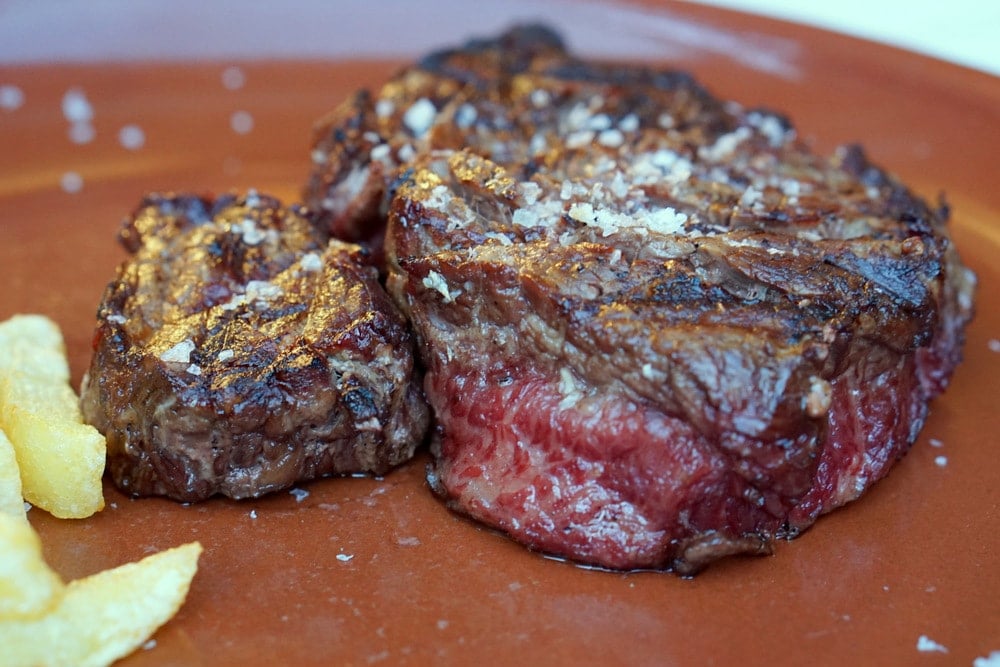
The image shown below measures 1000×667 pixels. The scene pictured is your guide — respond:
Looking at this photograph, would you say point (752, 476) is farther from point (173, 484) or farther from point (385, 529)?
point (173, 484)

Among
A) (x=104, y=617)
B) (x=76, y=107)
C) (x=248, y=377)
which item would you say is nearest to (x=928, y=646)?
(x=248, y=377)

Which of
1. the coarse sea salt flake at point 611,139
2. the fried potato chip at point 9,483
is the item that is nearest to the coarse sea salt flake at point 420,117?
the coarse sea salt flake at point 611,139

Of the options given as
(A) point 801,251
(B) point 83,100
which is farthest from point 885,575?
(B) point 83,100

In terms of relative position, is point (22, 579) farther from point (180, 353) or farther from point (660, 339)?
point (660, 339)

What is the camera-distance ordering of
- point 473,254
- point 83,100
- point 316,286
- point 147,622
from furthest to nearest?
point 83,100, point 316,286, point 473,254, point 147,622

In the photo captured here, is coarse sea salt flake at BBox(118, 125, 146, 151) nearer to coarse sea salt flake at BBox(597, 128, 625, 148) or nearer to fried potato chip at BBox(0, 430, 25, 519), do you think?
coarse sea salt flake at BBox(597, 128, 625, 148)
